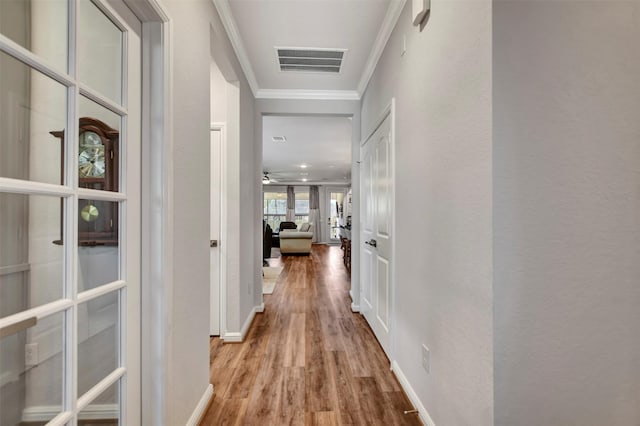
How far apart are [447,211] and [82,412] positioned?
60.9 inches

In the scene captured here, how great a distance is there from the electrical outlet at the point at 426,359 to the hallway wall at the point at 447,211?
0.04 meters

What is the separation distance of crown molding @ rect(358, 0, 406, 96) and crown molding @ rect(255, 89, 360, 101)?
0.27m

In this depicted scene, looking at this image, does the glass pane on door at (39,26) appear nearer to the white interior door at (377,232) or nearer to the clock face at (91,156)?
the clock face at (91,156)

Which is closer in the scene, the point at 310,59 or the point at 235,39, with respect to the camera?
the point at 235,39

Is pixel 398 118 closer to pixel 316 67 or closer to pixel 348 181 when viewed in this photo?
pixel 316 67

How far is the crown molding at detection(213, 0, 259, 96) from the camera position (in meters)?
1.95

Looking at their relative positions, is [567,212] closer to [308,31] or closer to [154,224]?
[154,224]

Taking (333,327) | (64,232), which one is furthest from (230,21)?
(333,327)

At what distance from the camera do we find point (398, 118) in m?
2.03

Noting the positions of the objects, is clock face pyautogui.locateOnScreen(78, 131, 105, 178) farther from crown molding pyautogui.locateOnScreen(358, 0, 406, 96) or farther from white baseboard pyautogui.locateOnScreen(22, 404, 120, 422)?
crown molding pyautogui.locateOnScreen(358, 0, 406, 96)

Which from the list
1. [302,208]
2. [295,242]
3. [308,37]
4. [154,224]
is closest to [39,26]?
[154,224]

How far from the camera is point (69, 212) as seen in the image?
833 millimetres

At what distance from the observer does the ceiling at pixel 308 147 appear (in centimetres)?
453

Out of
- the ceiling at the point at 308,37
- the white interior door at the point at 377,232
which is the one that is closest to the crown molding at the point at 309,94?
the ceiling at the point at 308,37
